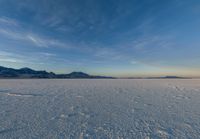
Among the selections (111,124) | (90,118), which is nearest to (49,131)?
(90,118)

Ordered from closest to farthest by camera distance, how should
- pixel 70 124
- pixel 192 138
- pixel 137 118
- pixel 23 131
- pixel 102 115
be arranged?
pixel 192 138, pixel 23 131, pixel 70 124, pixel 137 118, pixel 102 115

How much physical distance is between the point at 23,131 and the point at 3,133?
1.28ft

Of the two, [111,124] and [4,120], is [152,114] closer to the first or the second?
[111,124]

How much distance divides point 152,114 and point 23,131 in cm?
384

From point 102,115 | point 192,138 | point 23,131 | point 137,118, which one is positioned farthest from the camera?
point 102,115

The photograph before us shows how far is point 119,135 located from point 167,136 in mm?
1085

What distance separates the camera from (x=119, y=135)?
270 cm

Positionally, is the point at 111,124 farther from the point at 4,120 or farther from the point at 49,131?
the point at 4,120

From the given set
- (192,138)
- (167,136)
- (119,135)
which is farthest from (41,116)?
(192,138)

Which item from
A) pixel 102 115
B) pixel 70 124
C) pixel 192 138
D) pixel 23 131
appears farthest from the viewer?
pixel 102 115

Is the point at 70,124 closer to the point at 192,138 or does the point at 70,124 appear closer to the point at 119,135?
the point at 119,135

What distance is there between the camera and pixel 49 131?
282 cm

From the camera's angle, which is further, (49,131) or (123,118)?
(123,118)

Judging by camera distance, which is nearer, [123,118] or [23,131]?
[23,131]
